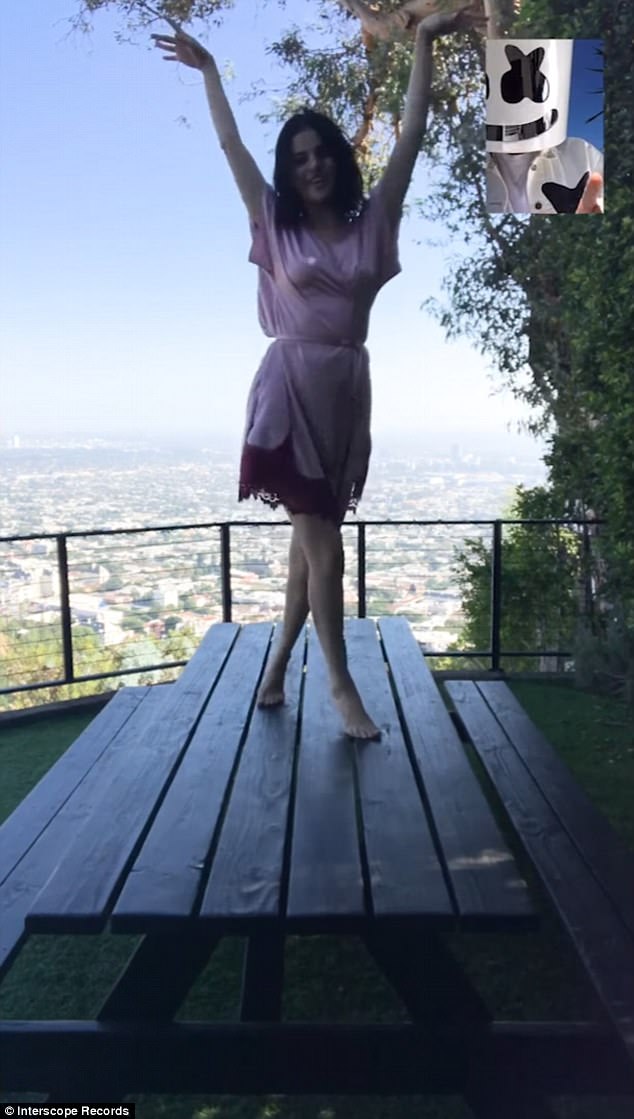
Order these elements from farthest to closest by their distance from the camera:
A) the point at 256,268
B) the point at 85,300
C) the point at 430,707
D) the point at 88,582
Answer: the point at 85,300 → the point at 88,582 → the point at 430,707 → the point at 256,268

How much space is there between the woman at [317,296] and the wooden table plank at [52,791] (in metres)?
0.56

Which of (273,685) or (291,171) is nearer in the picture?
(291,171)

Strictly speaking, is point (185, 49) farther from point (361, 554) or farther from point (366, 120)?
→ point (366, 120)

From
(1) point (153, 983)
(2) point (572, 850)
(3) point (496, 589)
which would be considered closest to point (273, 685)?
(2) point (572, 850)

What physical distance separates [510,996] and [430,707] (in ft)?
1.98

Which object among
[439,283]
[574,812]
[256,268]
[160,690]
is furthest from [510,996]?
[439,283]

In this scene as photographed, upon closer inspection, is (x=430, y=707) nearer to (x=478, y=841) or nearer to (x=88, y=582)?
(x=478, y=841)

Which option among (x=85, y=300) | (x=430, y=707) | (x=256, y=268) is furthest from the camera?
(x=85, y=300)

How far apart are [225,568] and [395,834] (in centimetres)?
279

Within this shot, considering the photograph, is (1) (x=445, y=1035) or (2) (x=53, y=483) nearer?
(1) (x=445, y=1035)

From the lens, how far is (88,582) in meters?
3.75

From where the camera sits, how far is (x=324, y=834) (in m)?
1.29

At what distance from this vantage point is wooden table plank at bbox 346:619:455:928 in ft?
3.52

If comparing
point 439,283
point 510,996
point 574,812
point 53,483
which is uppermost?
point 439,283
